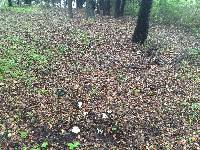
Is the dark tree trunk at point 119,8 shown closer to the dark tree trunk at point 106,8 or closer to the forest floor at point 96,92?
the dark tree trunk at point 106,8

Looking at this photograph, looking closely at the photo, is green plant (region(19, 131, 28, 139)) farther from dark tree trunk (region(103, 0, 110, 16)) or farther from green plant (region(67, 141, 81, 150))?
dark tree trunk (region(103, 0, 110, 16))

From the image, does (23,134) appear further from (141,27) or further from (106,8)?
(106,8)

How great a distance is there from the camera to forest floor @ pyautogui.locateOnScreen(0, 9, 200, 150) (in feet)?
31.0

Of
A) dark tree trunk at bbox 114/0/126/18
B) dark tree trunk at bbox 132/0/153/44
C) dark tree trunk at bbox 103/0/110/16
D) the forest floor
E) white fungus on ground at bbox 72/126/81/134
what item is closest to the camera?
the forest floor

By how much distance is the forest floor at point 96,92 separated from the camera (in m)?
9.46

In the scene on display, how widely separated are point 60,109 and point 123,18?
16462mm

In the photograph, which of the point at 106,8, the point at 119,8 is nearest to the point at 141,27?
the point at 119,8

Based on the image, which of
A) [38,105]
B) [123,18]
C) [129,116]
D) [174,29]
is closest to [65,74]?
[38,105]

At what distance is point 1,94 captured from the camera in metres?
11.2

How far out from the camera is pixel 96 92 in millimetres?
11844

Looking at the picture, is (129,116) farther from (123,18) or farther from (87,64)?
(123,18)

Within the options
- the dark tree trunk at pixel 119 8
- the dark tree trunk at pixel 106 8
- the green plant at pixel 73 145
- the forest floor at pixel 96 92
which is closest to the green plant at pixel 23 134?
the forest floor at pixel 96 92

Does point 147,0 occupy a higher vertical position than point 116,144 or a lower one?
higher

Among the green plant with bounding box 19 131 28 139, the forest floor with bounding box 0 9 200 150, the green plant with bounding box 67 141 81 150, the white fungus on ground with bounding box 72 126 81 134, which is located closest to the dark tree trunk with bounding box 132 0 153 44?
the forest floor with bounding box 0 9 200 150
